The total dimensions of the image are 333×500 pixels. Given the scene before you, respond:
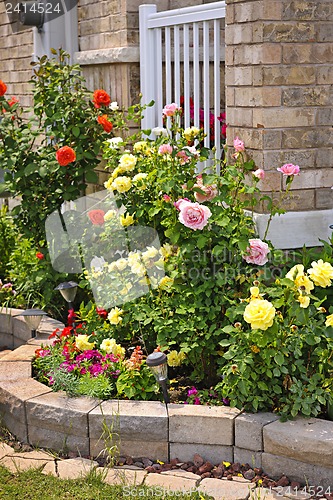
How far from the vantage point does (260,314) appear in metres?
3.27

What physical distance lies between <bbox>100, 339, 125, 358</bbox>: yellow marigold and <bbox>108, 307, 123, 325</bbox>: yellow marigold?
4.2 inches

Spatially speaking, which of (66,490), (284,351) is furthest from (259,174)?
(66,490)

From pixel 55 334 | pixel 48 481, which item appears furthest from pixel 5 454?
pixel 55 334

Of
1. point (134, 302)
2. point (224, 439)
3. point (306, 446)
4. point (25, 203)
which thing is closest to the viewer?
point (306, 446)

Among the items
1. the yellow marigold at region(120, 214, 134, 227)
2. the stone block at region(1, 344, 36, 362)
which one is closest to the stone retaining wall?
the stone block at region(1, 344, 36, 362)

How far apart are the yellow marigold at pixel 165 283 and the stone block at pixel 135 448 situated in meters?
0.78

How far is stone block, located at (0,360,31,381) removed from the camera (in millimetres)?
4035

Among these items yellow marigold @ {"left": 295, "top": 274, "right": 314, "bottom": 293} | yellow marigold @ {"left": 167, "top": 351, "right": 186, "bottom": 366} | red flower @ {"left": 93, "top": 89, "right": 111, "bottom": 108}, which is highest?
red flower @ {"left": 93, "top": 89, "right": 111, "bottom": 108}

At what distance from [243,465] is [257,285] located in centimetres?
79

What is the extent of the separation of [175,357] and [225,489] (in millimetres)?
786

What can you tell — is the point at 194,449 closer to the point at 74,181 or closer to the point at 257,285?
the point at 257,285

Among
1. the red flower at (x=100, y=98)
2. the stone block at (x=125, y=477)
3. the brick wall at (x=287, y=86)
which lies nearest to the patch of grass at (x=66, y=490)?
the stone block at (x=125, y=477)

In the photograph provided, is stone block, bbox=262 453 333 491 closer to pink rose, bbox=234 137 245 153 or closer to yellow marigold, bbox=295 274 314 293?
yellow marigold, bbox=295 274 314 293

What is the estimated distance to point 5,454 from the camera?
12.0ft
